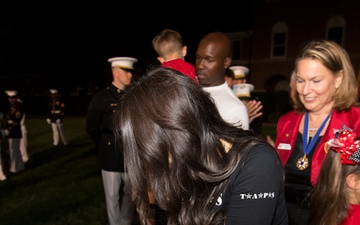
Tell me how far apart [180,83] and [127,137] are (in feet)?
1.03

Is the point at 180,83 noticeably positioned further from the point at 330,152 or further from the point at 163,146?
the point at 330,152

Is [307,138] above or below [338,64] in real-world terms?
below

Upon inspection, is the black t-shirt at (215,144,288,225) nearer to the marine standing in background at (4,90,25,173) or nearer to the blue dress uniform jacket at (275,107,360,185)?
the blue dress uniform jacket at (275,107,360,185)

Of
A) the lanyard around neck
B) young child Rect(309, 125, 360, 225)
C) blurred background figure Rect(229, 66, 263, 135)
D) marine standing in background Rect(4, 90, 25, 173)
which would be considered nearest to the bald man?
the lanyard around neck

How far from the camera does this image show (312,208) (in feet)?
7.32

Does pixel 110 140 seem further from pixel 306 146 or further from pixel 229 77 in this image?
pixel 306 146

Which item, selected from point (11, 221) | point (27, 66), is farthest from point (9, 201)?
point (27, 66)

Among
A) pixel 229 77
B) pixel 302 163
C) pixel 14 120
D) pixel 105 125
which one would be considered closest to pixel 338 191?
pixel 302 163

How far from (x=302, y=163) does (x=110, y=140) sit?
2.59 m

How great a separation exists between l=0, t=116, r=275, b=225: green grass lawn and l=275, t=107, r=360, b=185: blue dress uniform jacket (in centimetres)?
331

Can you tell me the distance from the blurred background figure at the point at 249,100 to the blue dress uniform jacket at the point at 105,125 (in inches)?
65.0

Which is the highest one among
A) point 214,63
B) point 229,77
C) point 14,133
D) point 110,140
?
point 214,63

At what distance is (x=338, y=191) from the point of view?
6.98 ft

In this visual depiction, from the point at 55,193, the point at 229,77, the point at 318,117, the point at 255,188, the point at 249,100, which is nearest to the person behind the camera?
the point at 255,188
